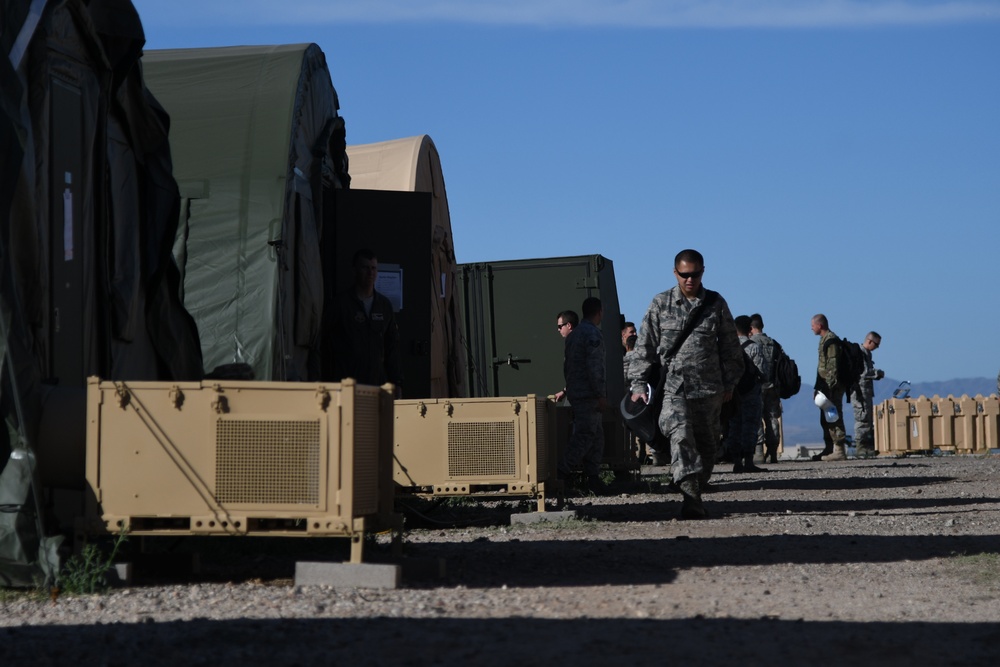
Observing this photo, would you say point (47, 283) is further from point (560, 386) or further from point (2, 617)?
point (560, 386)

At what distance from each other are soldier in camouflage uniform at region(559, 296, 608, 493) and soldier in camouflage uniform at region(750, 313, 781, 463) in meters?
5.38

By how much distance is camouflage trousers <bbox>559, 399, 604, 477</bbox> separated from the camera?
40.4 ft

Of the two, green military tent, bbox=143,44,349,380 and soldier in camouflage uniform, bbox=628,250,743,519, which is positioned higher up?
green military tent, bbox=143,44,349,380

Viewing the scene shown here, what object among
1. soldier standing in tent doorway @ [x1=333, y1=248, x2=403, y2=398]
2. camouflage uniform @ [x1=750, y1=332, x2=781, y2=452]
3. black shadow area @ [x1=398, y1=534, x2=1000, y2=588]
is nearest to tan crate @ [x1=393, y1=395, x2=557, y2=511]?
soldier standing in tent doorway @ [x1=333, y1=248, x2=403, y2=398]

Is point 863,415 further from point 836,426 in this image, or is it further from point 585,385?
point 585,385

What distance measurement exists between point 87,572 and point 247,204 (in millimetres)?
5027

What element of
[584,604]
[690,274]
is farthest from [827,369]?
[584,604]

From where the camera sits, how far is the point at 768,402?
19578 mm

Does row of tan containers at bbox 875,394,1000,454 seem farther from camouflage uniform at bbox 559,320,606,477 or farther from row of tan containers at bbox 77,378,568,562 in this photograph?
row of tan containers at bbox 77,378,568,562

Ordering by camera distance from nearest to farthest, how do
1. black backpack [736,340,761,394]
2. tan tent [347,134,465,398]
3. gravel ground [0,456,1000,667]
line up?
gravel ground [0,456,1000,667], tan tent [347,134,465,398], black backpack [736,340,761,394]

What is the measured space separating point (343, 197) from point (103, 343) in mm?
4085

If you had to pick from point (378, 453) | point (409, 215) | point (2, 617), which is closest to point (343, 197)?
point (409, 215)

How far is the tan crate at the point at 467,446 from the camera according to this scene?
9211mm

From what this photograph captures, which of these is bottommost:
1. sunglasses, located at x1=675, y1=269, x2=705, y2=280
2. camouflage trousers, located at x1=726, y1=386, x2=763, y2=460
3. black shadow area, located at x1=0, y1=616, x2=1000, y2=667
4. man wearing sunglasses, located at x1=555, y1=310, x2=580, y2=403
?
black shadow area, located at x1=0, y1=616, x2=1000, y2=667
